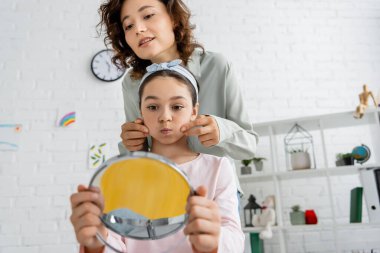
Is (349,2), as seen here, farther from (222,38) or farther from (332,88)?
(222,38)

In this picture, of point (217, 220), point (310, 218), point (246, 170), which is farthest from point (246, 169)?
point (217, 220)

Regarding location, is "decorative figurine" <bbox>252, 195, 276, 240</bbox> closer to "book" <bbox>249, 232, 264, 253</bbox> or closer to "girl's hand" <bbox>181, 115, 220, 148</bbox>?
"book" <bbox>249, 232, 264, 253</bbox>

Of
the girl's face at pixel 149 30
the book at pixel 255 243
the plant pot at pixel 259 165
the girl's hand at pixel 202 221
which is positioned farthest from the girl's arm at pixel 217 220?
the plant pot at pixel 259 165

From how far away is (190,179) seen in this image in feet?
3.04

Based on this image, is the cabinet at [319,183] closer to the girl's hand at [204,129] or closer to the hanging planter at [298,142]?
the hanging planter at [298,142]

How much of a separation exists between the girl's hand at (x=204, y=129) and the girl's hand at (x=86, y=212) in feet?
1.13

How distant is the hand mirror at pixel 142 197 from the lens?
0.58 m

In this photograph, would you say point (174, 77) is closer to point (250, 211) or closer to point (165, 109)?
point (165, 109)

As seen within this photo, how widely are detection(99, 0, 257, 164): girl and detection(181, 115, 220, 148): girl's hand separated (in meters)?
0.07

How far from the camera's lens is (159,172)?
22.8 inches

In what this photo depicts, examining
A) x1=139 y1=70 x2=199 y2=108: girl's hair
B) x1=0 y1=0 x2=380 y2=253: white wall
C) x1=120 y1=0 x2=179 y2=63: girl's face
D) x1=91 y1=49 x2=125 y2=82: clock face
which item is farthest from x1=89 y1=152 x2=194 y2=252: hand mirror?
x1=91 y1=49 x2=125 y2=82: clock face

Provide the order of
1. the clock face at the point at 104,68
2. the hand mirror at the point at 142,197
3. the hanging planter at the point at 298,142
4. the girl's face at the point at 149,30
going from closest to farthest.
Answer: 1. the hand mirror at the point at 142,197
2. the girl's face at the point at 149,30
3. the hanging planter at the point at 298,142
4. the clock face at the point at 104,68

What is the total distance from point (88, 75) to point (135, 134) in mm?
2441

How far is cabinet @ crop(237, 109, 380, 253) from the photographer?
8.64 feet
